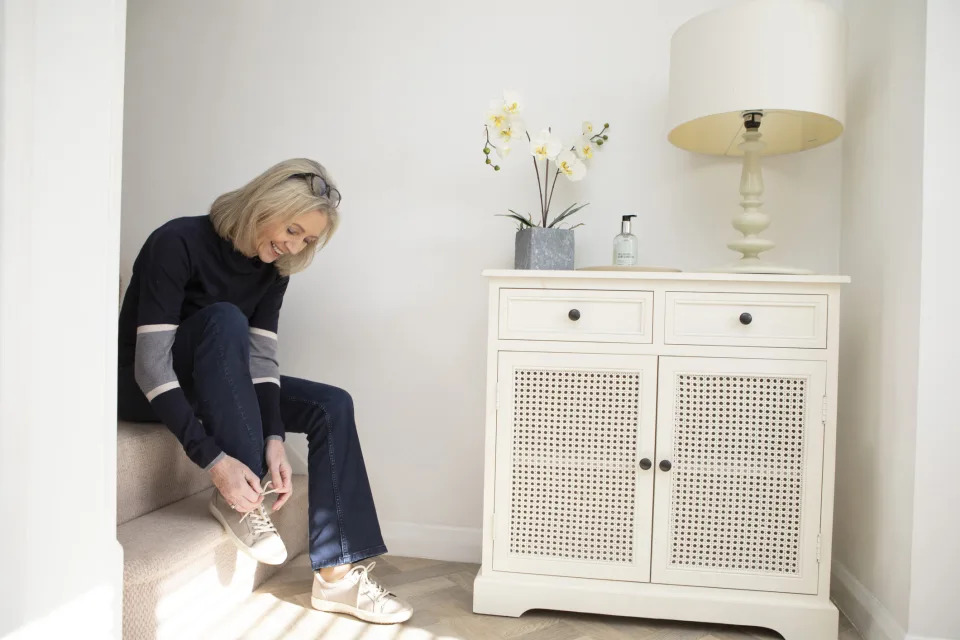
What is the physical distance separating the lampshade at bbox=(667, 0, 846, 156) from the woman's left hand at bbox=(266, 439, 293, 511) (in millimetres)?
1207

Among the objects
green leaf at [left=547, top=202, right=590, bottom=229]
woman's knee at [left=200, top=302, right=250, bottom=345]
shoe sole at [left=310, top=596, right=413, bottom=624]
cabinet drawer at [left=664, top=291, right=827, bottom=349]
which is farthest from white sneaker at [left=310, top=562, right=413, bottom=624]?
green leaf at [left=547, top=202, right=590, bottom=229]

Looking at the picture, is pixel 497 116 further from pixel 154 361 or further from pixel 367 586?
pixel 367 586

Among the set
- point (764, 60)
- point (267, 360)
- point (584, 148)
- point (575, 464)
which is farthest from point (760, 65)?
point (267, 360)

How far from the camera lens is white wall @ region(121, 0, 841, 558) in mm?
1978

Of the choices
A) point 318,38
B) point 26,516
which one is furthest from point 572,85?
point 26,516

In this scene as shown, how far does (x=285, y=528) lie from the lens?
1.85 meters

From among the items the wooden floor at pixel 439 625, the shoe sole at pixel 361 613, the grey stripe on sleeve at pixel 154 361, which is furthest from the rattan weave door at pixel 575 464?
the grey stripe on sleeve at pixel 154 361

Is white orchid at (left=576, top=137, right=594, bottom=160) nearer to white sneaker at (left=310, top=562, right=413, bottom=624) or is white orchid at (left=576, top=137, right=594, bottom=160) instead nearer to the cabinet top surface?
the cabinet top surface

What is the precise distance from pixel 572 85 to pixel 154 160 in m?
1.35

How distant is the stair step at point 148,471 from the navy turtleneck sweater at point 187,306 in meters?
0.14

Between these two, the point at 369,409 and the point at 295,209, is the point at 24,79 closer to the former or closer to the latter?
the point at 295,209

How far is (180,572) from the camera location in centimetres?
139

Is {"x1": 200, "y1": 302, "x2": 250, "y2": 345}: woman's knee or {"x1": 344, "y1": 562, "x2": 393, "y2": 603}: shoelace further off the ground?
{"x1": 200, "y1": 302, "x2": 250, "y2": 345}: woman's knee

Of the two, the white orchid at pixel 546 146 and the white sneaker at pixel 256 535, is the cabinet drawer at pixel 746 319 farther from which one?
the white sneaker at pixel 256 535
